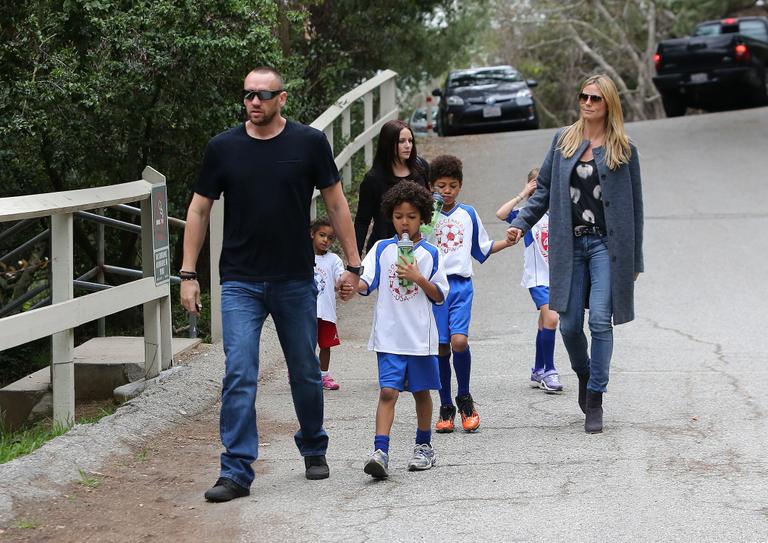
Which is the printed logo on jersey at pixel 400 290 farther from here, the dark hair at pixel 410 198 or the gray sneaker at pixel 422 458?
the gray sneaker at pixel 422 458

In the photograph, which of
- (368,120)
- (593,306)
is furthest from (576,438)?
(368,120)

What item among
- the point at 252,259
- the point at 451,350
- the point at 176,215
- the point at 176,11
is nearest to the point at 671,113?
the point at 176,215

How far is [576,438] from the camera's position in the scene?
6.96 metres

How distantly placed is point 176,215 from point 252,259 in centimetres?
637

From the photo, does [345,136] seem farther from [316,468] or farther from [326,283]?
[316,468]

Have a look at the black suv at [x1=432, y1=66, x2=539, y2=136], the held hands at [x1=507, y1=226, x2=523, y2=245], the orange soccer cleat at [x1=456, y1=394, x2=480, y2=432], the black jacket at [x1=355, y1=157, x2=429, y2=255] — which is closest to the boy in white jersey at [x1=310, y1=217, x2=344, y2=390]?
the black jacket at [x1=355, y1=157, x2=429, y2=255]

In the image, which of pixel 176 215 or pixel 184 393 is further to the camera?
pixel 176 215

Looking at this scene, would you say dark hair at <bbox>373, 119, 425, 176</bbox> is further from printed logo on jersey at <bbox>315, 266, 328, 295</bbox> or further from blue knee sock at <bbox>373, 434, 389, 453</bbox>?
blue knee sock at <bbox>373, 434, 389, 453</bbox>

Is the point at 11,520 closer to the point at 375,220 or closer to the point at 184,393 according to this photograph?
the point at 184,393

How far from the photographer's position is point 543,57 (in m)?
51.2

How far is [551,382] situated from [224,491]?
3.20m

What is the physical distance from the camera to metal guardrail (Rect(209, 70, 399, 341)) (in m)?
9.29

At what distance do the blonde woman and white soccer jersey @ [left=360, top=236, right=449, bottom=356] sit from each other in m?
0.95

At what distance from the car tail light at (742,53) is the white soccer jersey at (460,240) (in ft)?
63.2
